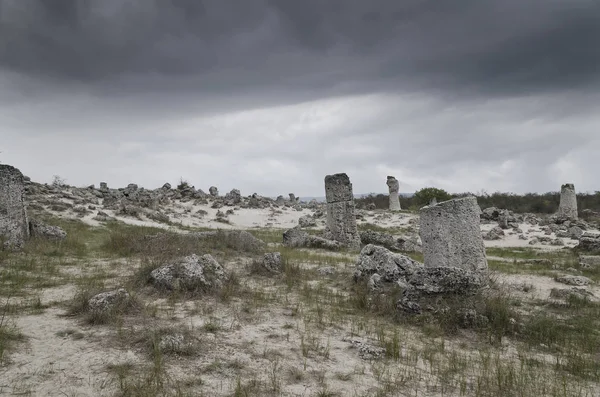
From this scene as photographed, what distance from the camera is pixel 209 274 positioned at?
7.64 metres

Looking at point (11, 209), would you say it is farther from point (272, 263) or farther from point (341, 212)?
point (341, 212)

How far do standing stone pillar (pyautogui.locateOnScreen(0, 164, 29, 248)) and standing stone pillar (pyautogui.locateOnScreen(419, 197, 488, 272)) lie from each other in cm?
1016

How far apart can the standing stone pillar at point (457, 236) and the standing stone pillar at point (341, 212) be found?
22.7 feet

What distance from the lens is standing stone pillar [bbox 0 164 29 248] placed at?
35.5 ft

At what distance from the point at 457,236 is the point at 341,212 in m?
7.41

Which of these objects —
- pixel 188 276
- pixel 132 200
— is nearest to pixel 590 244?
pixel 188 276

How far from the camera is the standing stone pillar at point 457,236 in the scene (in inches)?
334

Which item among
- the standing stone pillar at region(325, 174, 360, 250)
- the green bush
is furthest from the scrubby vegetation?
the green bush

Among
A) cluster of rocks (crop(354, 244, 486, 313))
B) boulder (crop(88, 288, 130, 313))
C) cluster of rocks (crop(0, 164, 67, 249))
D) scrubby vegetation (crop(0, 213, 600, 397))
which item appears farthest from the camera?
cluster of rocks (crop(0, 164, 67, 249))

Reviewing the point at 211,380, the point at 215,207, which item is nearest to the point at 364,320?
the point at 211,380

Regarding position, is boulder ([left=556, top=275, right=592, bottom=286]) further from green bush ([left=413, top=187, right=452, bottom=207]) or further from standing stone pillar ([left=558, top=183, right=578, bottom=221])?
green bush ([left=413, top=187, right=452, bottom=207])

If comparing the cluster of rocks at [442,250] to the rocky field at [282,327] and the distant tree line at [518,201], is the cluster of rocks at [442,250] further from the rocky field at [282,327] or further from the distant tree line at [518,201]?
the distant tree line at [518,201]

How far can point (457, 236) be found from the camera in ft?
27.9

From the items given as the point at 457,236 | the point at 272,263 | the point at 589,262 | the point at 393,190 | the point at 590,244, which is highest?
the point at 393,190
